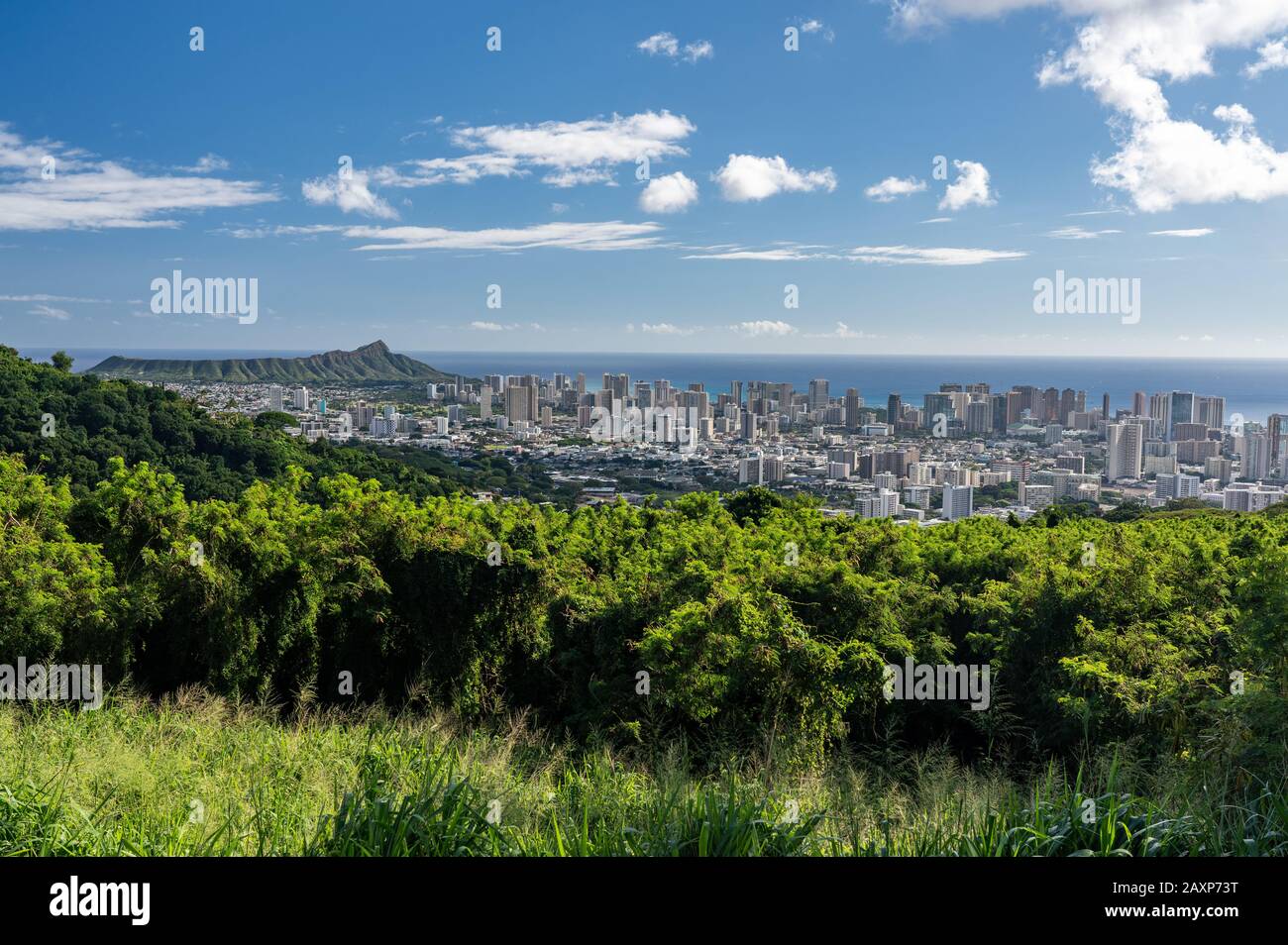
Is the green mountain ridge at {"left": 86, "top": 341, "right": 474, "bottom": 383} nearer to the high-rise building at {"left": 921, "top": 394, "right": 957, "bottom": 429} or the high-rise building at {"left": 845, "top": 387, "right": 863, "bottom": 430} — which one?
the high-rise building at {"left": 845, "top": 387, "right": 863, "bottom": 430}

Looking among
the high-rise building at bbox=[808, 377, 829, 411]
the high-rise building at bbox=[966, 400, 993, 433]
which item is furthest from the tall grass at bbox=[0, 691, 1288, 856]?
the high-rise building at bbox=[808, 377, 829, 411]

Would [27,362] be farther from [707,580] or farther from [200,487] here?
[707,580]

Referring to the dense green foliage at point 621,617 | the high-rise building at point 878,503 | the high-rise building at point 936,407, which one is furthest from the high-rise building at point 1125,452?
the dense green foliage at point 621,617

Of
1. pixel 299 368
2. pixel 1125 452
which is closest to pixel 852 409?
pixel 1125 452

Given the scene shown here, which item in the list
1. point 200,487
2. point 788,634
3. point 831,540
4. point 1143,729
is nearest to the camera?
point 1143,729

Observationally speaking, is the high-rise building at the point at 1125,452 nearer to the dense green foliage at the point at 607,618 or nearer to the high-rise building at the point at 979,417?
the high-rise building at the point at 979,417
